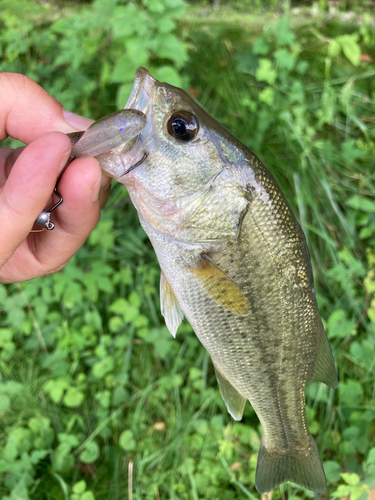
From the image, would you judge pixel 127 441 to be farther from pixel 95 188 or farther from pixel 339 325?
pixel 95 188

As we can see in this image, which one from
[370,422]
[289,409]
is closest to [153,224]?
[289,409]

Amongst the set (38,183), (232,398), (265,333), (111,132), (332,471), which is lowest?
(332,471)

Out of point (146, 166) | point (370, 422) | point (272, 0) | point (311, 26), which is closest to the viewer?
point (146, 166)

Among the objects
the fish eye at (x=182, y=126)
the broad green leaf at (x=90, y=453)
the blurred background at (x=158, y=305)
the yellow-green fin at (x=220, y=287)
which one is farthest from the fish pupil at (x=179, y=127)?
the broad green leaf at (x=90, y=453)

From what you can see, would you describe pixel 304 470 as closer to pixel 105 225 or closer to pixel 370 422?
pixel 370 422

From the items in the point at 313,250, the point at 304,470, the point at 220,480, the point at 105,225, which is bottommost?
the point at 220,480

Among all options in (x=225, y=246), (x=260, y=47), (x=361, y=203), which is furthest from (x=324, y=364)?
(x=260, y=47)

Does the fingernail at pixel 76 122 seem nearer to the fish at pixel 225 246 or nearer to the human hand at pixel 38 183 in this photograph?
the human hand at pixel 38 183
